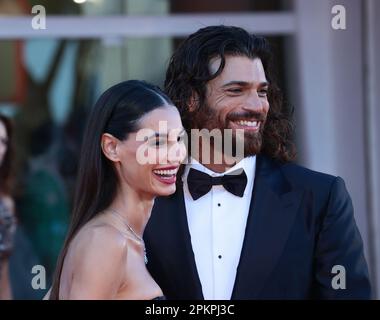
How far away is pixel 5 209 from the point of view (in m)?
4.90

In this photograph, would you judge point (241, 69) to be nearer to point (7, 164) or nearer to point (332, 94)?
point (7, 164)

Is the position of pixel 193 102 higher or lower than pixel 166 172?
higher

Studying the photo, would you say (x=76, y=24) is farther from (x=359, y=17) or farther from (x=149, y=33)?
(x=359, y=17)

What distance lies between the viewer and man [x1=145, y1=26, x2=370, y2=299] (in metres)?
2.71

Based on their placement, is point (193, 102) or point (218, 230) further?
point (193, 102)

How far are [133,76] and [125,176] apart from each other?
3.29 meters

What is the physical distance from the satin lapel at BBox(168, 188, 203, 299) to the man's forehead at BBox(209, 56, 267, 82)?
18.1 inches

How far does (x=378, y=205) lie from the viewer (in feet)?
18.1

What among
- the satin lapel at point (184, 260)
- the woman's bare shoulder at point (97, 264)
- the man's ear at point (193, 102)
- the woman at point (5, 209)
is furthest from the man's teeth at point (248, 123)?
the woman at point (5, 209)

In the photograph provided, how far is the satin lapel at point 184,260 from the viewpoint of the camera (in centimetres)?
274

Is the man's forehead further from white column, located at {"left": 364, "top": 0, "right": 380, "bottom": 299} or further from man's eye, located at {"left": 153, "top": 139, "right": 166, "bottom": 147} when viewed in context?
white column, located at {"left": 364, "top": 0, "right": 380, "bottom": 299}

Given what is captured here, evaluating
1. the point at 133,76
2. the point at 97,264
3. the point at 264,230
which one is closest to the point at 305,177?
the point at 264,230

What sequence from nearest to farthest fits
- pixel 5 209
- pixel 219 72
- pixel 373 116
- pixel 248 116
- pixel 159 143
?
pixel 159 143 < pixel 248 116 < pixel 219 72 < pixel 5 209 < pixel 373 116

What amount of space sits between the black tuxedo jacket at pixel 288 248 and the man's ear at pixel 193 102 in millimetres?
384
